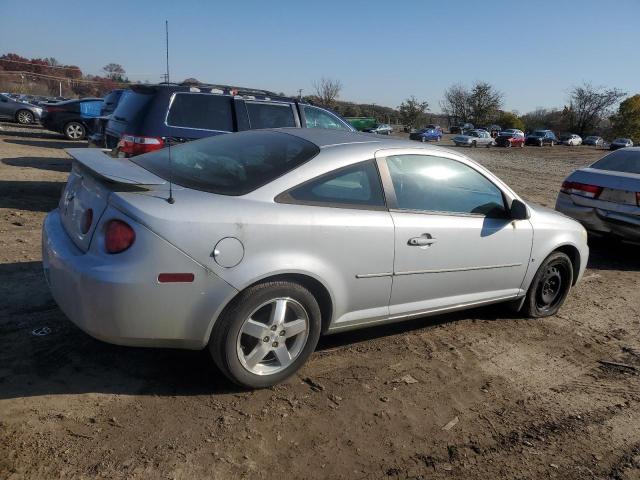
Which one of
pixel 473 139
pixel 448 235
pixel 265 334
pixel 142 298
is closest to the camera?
pixel 142 298

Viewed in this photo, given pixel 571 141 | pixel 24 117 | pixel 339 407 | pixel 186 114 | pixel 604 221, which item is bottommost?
pixel 339 407

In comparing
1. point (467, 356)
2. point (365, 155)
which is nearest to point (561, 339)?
point (467, 356)

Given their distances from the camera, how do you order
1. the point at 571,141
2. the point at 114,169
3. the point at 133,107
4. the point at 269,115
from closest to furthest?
1. the point at 114,169
2. the point at 133,107
3. the point at 269,115
4. the point at 571,141

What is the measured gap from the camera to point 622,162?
24.3 feet

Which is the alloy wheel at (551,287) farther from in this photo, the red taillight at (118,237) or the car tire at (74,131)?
the car tire at (74,131)

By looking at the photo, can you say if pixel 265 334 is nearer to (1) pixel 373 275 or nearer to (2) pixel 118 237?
(1) pixel 373 275

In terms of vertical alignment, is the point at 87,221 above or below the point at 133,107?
below

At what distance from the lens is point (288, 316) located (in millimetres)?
3193

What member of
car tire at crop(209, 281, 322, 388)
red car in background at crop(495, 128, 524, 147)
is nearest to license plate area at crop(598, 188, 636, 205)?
car tire at crop(209, 281, 322, 388)

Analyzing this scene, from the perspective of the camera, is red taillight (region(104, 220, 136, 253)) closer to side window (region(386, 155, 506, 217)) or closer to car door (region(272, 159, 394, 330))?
car door (region(272, 159, 394, 330))

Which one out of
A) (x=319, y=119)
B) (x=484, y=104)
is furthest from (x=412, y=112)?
(x=319, y=119)

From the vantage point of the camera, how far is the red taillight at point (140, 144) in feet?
21.9

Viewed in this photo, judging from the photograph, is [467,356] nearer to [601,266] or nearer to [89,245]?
[89,245]

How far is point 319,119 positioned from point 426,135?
140ft
